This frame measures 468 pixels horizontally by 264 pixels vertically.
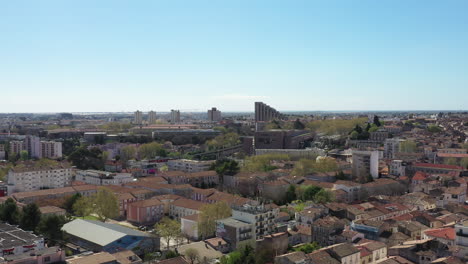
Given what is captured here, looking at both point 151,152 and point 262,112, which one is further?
point 262,112

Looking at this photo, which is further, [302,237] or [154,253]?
[302,237]

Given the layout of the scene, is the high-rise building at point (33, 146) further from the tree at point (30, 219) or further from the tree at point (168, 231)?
the tree at point (168, 231)

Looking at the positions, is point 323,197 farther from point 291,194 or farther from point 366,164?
point 366,164

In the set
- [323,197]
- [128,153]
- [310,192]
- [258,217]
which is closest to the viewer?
[258,217]

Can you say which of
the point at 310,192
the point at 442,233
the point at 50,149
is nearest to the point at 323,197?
the point at 310,192

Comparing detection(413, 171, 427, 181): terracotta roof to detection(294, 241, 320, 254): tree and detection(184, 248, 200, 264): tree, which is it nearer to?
detection(294, 241, 320, 254): tree

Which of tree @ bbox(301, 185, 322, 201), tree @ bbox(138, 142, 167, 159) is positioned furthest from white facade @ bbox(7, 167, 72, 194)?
tree @ bbox(301, 185, 322, 201)

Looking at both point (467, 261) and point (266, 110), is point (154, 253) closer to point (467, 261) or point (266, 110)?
point (467, 261)

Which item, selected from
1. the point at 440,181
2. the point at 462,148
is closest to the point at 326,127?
the point at 462,148
